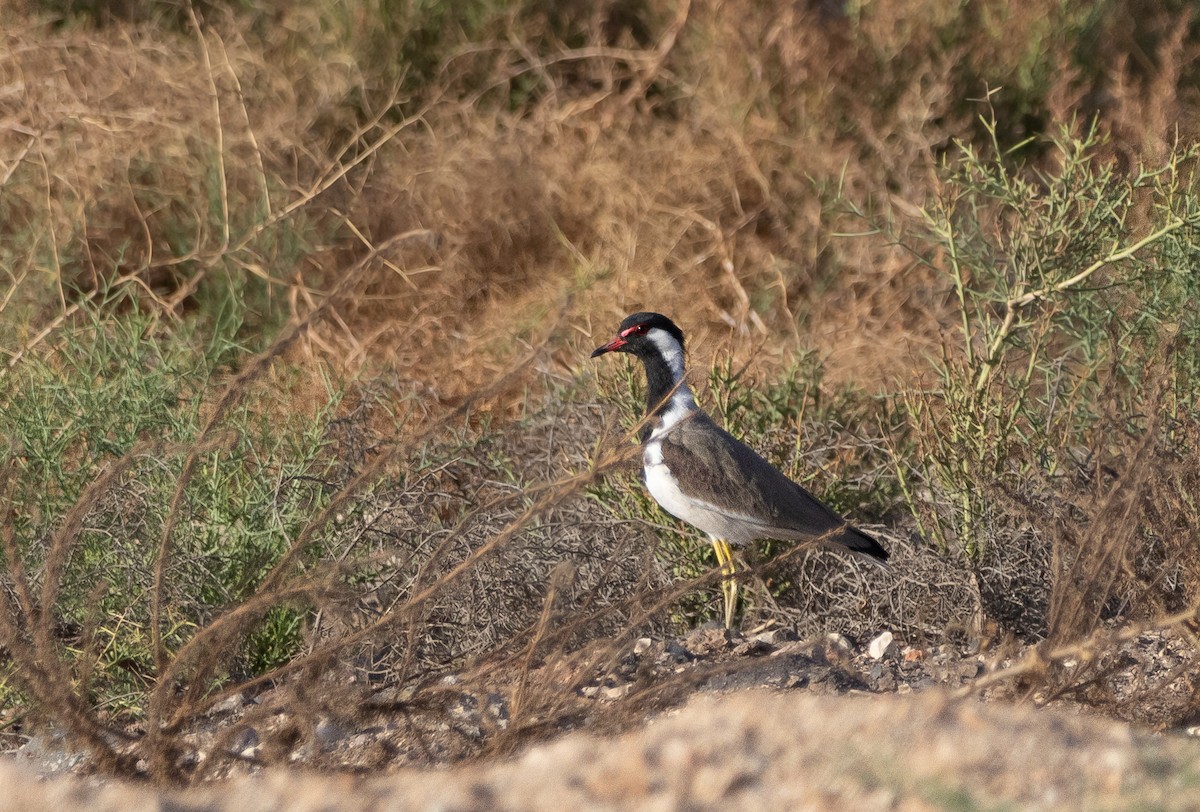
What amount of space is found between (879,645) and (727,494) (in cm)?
66

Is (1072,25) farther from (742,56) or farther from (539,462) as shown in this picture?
(539,462)

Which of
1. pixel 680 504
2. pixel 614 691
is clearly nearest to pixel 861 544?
pixel 680 504

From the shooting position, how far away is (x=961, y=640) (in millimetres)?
4531

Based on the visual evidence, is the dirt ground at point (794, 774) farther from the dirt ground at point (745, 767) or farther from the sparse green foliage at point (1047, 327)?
the sparse green foliage at point (1047, 327)

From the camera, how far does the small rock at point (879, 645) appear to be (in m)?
4.46

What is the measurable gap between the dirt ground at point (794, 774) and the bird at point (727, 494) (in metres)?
1.64

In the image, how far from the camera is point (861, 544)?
447cm

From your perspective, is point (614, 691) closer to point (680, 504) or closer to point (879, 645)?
point (680, 504)

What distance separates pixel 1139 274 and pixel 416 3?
450 cm

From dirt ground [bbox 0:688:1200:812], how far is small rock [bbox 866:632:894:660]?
5.04ft

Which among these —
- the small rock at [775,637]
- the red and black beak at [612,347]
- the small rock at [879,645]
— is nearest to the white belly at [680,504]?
the small rock at [775,637]

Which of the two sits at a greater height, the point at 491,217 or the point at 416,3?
the point at 416,3

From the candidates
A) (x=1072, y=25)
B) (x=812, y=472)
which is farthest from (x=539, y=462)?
(x=1072, y=25)

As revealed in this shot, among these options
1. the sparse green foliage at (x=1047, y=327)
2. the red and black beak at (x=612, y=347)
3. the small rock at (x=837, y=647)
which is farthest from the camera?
the red and black beak at (x=612, y=347)
